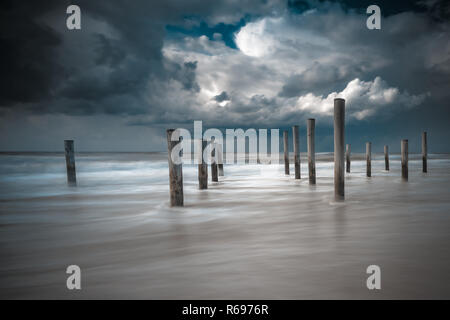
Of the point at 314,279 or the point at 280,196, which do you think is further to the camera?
the point at 280,196

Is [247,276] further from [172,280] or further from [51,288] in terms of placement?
[51,288]

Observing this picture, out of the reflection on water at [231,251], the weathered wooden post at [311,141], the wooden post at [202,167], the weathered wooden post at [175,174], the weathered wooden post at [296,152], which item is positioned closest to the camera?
the reflection on water at [231,251]

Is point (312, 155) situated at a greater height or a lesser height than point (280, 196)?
greater

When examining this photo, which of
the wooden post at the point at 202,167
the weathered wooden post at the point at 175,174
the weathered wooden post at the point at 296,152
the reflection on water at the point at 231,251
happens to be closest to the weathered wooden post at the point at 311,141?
the weathered wooden post at the point at 296,152

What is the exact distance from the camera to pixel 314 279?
2479 mm

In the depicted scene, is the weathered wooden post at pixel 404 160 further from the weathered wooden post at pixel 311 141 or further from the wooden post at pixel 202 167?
the wooden post at pixel 202 167

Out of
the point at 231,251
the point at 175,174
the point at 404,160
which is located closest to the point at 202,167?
the point at 175,174

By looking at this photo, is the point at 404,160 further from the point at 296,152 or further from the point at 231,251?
the point at 231,251

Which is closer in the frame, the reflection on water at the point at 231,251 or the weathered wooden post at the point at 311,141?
the reflection on water at the point at 231,251

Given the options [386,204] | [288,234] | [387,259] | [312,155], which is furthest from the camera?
[312,155]

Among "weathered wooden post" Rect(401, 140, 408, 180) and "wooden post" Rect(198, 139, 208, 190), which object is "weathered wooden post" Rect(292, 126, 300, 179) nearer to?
"weathered wooden post" Rect(401, 140, 408, 180)

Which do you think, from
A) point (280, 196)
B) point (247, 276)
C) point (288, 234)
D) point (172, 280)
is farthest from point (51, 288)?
point (280, 196)

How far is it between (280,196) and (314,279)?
534cm
